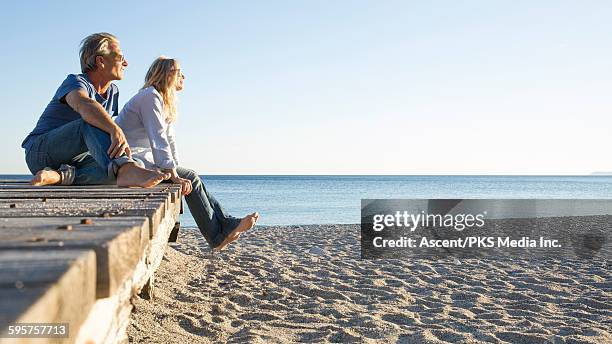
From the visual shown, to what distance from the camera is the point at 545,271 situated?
7.76m

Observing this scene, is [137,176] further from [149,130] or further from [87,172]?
[149,130]

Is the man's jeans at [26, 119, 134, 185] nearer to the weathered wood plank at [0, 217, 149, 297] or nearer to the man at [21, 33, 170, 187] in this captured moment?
the man at [21, 33, 170, 187]

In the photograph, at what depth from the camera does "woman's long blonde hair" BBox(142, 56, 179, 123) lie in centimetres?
502

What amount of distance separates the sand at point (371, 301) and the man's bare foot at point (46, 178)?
3.91 feet

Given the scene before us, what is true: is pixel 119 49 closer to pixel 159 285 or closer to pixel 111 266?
pixel 159 285

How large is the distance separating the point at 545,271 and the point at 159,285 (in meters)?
4.99

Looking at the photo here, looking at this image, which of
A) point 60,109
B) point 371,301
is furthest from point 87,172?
point 371,301

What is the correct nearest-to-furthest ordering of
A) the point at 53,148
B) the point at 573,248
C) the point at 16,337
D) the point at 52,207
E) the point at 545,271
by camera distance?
the point at 16,337 < the point at 52,207 < the point at 53,148 < the point at 545,271 < the point at 573,248

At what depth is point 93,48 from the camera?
4.64 meters

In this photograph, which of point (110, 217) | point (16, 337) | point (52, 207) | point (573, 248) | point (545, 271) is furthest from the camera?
point (573, 248)

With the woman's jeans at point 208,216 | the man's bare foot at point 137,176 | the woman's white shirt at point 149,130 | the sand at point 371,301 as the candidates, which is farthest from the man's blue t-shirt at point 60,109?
the sand at point 371,301

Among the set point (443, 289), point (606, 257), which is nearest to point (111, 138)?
point (443, 289)

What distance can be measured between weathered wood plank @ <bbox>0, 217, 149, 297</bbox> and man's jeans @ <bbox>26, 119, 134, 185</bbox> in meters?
2.49

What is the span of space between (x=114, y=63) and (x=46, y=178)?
1.13 metres
